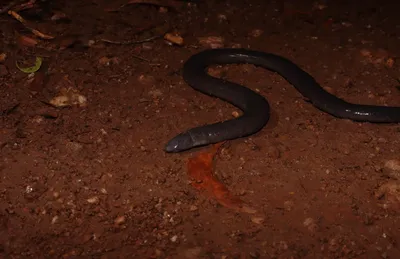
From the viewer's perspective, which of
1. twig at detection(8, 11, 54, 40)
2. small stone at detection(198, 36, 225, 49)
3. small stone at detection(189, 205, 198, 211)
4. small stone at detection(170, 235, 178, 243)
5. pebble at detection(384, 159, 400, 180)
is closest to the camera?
small stone at detection(170, 235, 178, 243)

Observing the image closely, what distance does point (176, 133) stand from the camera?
16.3 feet

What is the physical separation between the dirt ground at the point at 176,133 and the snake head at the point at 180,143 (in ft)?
0.28

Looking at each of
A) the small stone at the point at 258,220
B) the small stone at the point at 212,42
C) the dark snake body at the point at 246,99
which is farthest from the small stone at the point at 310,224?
the small stone at the point at 212,42

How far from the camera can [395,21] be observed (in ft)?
21.9

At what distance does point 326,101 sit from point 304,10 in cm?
194

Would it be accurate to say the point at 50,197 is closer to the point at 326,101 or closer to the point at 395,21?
the point at 326,101

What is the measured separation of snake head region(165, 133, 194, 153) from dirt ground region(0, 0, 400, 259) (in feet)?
0.28

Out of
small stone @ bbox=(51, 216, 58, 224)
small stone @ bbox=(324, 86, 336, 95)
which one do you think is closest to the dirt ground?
small stone @ bbox=(51, 216, 58, 224)

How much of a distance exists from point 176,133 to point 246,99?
0.81 m

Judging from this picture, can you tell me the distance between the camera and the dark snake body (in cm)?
484

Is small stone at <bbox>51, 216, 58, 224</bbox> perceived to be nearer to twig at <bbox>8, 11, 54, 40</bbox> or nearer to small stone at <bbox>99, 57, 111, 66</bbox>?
small stone at <bbox>99, 57, 111, 66</bbox>

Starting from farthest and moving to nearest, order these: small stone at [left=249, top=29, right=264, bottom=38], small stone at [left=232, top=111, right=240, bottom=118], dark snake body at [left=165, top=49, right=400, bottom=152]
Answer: small stone at [left=249, top=29, right=264, bottom=38] < small stone at [left=232, top=111, right=240, bottom=118] < dark snake body at [left=165, top=49, right=400, bottom=152]

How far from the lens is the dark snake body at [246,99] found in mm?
4840

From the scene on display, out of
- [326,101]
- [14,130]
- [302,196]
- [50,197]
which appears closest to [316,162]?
[302,196]
